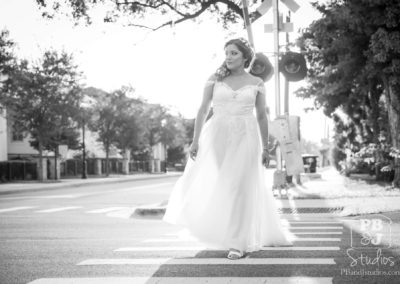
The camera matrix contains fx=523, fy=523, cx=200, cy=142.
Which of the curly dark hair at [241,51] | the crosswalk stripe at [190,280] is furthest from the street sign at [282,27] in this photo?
the crosswalk stripe at [190,280]

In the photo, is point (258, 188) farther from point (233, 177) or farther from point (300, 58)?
point (300, 58)

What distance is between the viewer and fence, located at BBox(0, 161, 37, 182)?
42.8 metres

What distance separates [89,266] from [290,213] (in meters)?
6.64

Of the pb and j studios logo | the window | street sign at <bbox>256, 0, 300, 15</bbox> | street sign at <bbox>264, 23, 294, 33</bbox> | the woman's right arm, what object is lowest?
the pb and j studios logo

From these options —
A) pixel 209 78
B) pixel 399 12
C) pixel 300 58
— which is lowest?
pixel 209 78

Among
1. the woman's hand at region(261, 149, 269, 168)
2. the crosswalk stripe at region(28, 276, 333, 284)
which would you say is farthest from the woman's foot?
the woman's hand at region(261, 149, 269, 168)

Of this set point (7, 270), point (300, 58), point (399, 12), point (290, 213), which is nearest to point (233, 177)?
point (7, 270)

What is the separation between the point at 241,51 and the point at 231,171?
4.23 ft

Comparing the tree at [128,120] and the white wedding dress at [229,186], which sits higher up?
the tree at [128,120]

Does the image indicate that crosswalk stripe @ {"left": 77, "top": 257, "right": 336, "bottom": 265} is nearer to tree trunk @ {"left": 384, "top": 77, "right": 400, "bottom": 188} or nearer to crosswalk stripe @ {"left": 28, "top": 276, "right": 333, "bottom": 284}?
crosswalk stripe @ {"left": 28, "top": 276, "right": 333, "bottom": 284}

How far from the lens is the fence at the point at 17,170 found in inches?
1684

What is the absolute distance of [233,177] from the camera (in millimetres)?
5609

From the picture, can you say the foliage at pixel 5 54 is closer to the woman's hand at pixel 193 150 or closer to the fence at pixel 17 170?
the fence at pixel 17 170

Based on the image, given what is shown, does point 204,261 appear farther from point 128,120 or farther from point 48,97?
point 128,120
